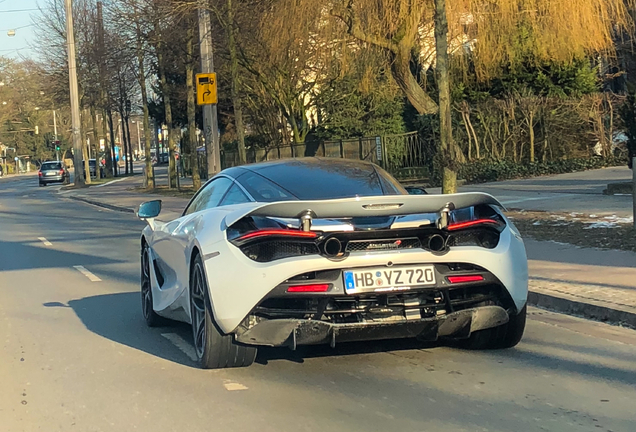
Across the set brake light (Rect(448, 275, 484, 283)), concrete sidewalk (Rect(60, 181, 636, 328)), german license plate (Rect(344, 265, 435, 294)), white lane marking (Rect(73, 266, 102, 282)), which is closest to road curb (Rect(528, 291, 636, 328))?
concrete sidewalk (Rect(60, 181, 636, 328))

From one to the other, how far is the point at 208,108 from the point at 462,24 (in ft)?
21.4

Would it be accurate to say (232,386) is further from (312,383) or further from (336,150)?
(336,150)

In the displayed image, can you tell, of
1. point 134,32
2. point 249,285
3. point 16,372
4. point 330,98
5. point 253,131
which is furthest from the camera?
point 253,131

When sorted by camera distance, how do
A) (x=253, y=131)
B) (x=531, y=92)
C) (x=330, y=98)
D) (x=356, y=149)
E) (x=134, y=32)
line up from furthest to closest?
(x=253, y=131) < (x=330, y=98) < (x=356, y=149) < (x=134, y=32) < (x=531, y=92)

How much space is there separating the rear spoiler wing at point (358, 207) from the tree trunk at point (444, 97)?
7.80 meters

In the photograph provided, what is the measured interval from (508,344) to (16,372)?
3.63 metres

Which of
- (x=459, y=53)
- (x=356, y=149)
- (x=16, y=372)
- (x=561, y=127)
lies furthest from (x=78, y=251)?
(x=356, y=149)

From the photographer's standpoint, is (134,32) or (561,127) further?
(134,32)

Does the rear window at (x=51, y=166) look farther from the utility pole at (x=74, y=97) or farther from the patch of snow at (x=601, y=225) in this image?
the patch of snow at (x=601, y=225)

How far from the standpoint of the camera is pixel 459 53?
2442cm

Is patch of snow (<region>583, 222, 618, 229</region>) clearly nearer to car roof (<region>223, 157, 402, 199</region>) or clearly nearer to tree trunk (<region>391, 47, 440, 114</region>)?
car roof (<region>223, 157, 402, 199</region>)

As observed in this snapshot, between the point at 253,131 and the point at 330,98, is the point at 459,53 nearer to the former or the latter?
the point at 330,98

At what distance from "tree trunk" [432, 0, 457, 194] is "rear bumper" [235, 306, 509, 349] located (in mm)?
7915

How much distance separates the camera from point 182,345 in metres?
6.99
